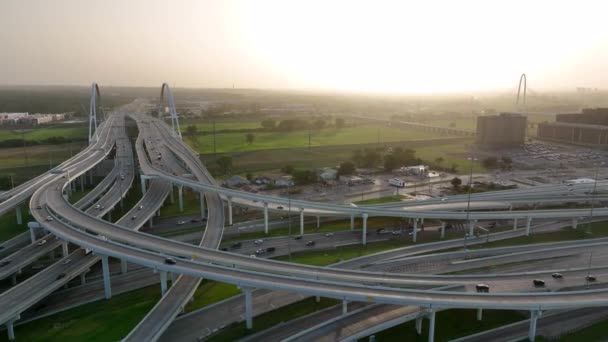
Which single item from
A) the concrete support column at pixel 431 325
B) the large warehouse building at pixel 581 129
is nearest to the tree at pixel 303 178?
the concrete support column at pixel 431 325

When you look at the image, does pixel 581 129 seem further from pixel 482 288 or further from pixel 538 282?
pixel 482 288

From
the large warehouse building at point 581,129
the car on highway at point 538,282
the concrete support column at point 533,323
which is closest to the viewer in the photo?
the concrete support column at point 533,323

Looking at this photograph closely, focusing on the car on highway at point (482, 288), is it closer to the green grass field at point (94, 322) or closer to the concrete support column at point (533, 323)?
the concrete support column at point (533, 323)

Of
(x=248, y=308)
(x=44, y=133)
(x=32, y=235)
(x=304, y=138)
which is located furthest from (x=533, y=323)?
(x=44, y=133)

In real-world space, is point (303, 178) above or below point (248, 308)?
above

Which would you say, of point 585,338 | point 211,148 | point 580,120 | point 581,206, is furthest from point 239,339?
point 580,120

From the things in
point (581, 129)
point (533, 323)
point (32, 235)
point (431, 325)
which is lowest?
point (533, 323)
